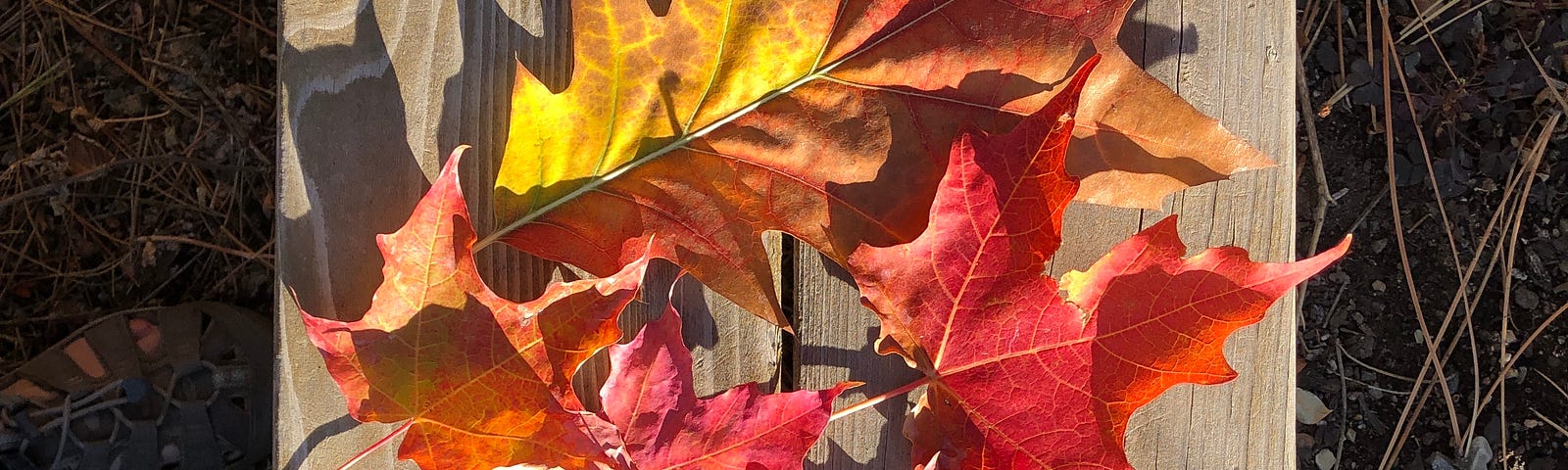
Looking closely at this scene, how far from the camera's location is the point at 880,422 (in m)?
0.98

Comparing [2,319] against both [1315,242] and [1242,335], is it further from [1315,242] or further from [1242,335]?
[1315,242]

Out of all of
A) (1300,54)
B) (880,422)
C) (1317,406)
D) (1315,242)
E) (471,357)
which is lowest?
(1317,406)

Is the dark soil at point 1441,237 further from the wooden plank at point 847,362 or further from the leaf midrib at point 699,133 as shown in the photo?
the leaf midrib at point 699,133

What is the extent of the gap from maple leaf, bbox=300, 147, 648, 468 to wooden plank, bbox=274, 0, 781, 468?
0.12 meters

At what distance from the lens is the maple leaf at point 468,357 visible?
0.78 meters

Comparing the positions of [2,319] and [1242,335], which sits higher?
[2,319]

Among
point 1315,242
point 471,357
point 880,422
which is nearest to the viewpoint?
point 471,357

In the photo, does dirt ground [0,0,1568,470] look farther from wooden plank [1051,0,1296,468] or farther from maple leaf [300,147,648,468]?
maple leaf [300,147,648,468]

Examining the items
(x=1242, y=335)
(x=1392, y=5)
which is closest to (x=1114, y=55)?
(x=1242, y=335)

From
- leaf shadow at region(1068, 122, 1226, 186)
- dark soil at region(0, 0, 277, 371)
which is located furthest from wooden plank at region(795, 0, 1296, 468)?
dark soil at region(0, 0, 277, 371)

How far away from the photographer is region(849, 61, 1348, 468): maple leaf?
781 mm

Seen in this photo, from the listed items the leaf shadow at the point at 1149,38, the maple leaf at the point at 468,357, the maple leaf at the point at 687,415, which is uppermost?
the leaf shadow at the point at 1149,38

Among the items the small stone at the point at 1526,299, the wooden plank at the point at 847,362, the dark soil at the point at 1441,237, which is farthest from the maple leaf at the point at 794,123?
the small stone at the point at 1526,299

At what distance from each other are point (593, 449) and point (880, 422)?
1.02 feet
